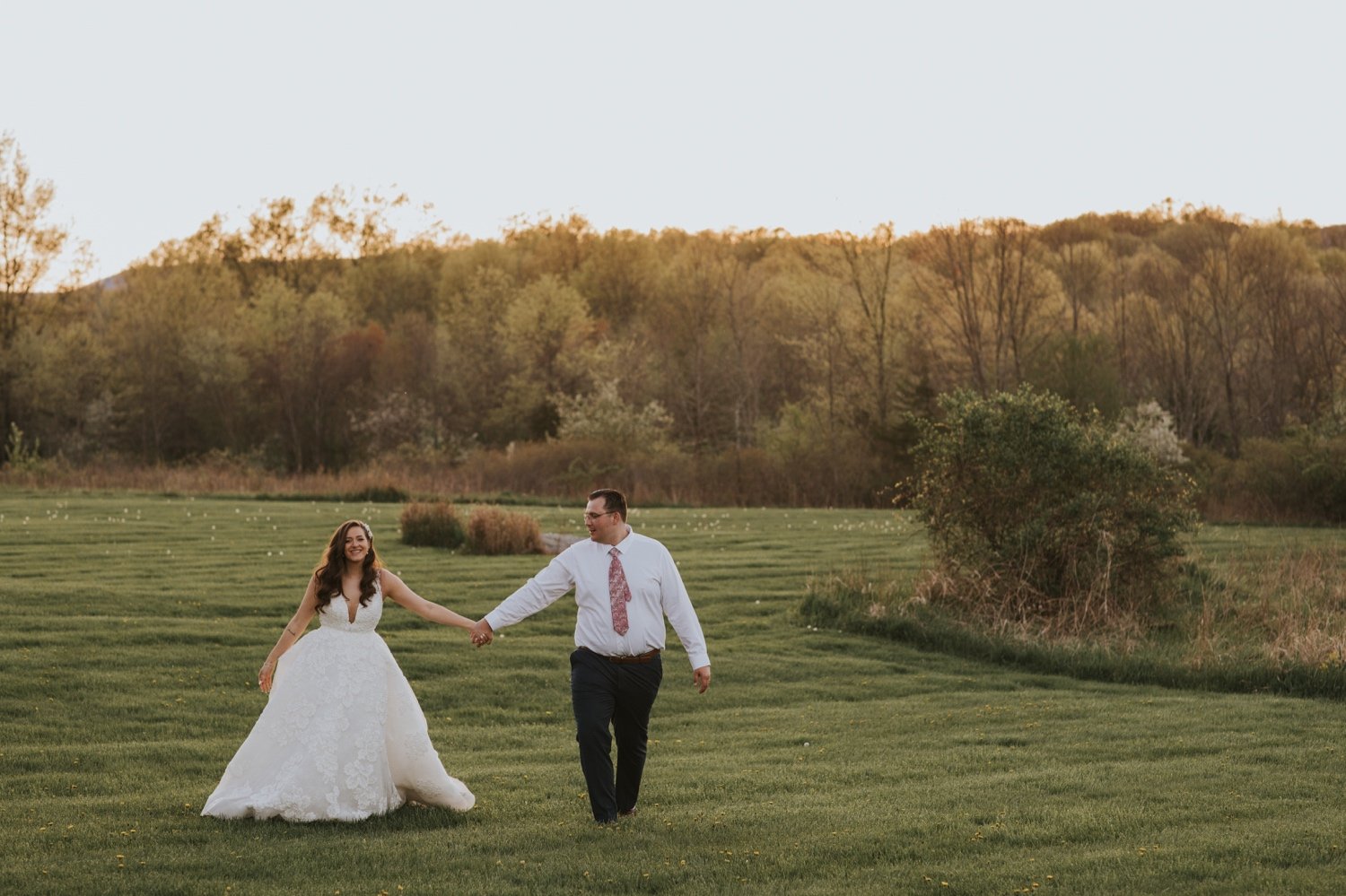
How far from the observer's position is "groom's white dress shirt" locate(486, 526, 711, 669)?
30.2 feet

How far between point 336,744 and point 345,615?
91cm

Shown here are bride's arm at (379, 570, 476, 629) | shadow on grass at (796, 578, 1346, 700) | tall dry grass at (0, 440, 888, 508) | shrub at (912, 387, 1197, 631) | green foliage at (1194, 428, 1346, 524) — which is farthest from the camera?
tall dry grass at (0, 440, 888, 508)

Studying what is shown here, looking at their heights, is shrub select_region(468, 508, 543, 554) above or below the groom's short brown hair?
below

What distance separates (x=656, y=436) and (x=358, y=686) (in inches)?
1943

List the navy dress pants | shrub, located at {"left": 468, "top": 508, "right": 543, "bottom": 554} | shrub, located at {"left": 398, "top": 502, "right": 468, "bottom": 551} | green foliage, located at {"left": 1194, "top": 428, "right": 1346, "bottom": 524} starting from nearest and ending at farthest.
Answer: the navy dress pants < shrub, located at {"left": 468, "top": 508, "right": 543, "bottom": 554} < shrub, located at {"left": 398, "top": 502, "right": 468, "bottom": 551} < green foliage, located at {"left": 1194, "top": 428, "right": 1346, "bottom": 524}

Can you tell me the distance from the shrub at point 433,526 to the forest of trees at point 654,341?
1912 cm

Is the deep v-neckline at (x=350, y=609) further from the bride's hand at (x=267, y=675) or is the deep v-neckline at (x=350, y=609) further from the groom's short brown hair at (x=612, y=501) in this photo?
the groom's short brown hair at (x=612, y=501)

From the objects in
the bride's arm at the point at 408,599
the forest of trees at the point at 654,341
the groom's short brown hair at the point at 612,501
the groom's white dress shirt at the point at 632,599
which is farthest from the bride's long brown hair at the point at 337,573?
the forest of trees at the point at 654,341

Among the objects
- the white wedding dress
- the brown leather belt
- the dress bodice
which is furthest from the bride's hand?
the brown leather belt

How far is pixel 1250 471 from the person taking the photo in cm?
3869

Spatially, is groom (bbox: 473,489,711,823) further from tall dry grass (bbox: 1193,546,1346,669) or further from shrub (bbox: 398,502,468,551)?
shrub (bbox: 398,502,468,551)

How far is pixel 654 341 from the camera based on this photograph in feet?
254

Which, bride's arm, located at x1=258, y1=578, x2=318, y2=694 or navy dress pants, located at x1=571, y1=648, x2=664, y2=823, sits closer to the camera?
navy dress pants, located at x1=571, y1=648, x2=664, y2=823

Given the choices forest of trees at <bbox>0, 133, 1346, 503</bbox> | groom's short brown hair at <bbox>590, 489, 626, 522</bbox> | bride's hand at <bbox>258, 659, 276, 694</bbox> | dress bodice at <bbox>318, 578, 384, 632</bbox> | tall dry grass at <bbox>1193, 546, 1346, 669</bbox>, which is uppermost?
forest of trees at <bbox>0, 133, 1346, 503</bbox>
